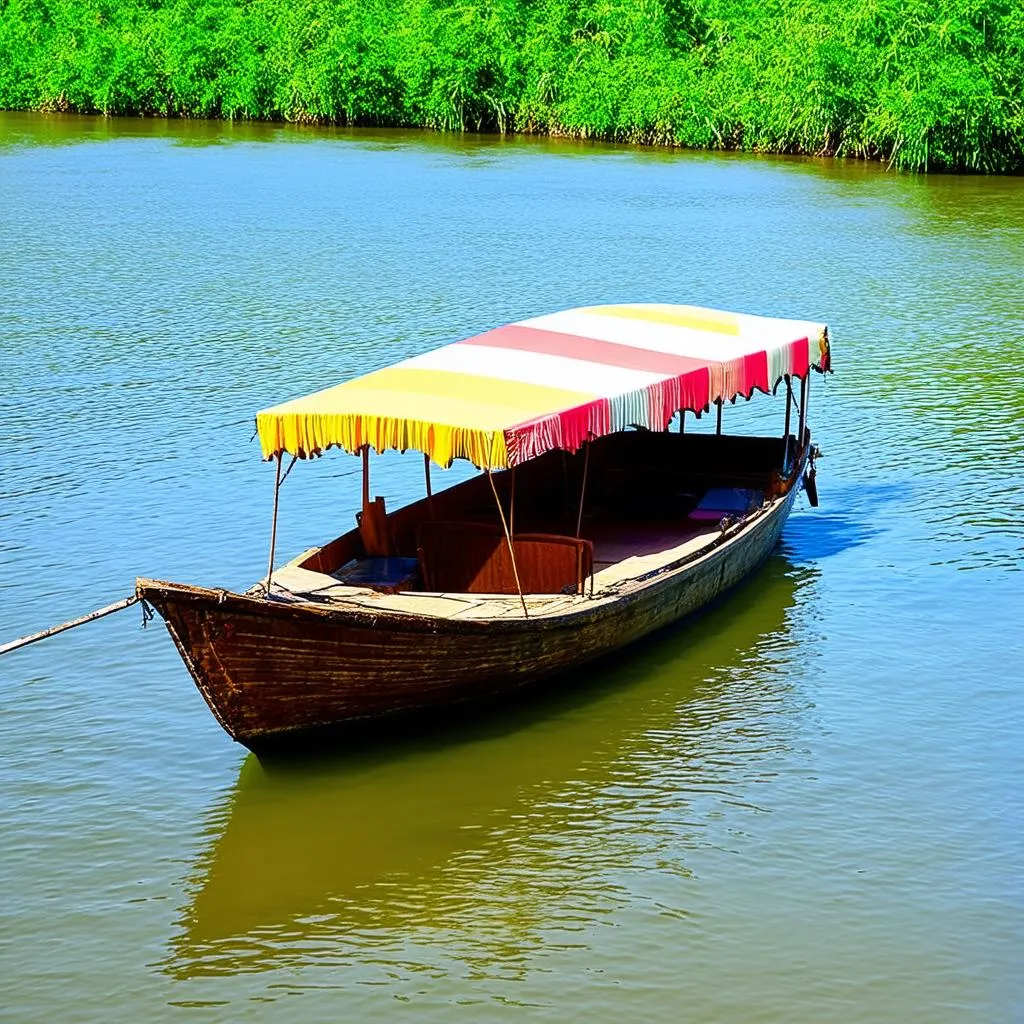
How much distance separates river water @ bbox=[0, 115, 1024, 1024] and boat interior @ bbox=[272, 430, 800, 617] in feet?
2.59

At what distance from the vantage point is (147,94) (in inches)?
2522

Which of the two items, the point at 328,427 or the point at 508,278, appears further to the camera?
the point at 508,278

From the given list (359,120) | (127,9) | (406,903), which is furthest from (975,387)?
(127,9)

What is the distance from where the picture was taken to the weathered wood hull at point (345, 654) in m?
10.3

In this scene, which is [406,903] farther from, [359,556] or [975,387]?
[975,387]

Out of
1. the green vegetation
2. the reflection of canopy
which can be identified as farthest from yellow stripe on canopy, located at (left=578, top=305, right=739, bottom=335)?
the green vegetation

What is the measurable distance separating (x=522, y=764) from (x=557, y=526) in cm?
383

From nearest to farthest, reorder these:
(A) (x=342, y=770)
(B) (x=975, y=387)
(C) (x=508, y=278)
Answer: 1. (A) (x=342, y=770)
2. (B) (x=975, y=387)
3. (C) (x=508, y=278)

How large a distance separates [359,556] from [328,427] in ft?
4.94

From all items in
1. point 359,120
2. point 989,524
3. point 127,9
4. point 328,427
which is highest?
point 127,9

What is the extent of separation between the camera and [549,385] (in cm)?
1293

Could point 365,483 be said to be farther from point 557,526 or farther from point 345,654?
point 345,654

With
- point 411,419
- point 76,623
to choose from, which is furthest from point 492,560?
point 76,623

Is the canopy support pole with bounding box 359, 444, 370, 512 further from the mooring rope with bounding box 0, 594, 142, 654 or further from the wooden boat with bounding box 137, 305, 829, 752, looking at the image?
the mooring rope with bounding box 0, 594, 142, 654
